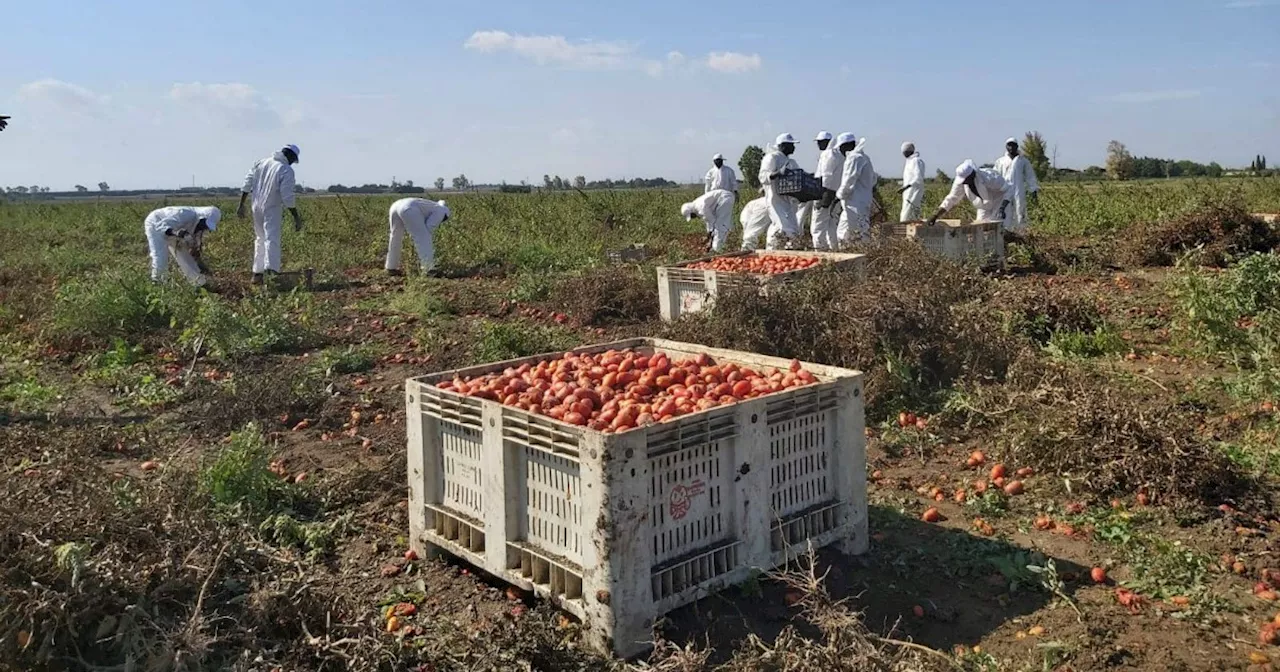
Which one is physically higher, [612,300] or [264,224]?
[264,224]

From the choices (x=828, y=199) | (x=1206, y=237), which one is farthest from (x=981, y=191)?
(x=1206, y=237)

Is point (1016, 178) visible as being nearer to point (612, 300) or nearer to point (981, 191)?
point (981, 191)

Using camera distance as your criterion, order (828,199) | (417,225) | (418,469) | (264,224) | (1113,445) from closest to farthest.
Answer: (418,469) → (1113,445) → (828,199) → (264,224) → (417,225)

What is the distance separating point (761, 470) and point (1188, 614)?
5.22ft

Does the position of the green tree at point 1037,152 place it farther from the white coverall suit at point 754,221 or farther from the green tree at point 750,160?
the white coverall suit at point 754,221

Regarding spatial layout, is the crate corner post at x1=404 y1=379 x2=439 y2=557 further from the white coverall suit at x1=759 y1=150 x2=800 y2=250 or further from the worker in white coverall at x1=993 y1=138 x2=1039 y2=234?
the worker in white coverall at x1=993 y1=138 x2=1039 y2=234

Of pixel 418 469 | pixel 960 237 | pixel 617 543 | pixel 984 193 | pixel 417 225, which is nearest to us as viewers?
pixel 617 543

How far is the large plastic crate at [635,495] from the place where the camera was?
133 inches

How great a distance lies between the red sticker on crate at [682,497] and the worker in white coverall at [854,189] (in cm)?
908

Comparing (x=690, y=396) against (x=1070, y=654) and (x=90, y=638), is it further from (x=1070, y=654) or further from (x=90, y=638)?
(x=90, y=638)

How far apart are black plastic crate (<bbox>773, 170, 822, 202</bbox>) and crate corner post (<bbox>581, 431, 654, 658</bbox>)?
9.06 m

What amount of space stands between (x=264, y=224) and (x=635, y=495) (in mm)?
11663

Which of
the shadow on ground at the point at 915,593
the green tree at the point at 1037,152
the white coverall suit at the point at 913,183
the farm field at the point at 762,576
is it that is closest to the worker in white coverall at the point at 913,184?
the white coverall suit at the point at 913,183

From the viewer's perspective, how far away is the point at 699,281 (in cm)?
822
